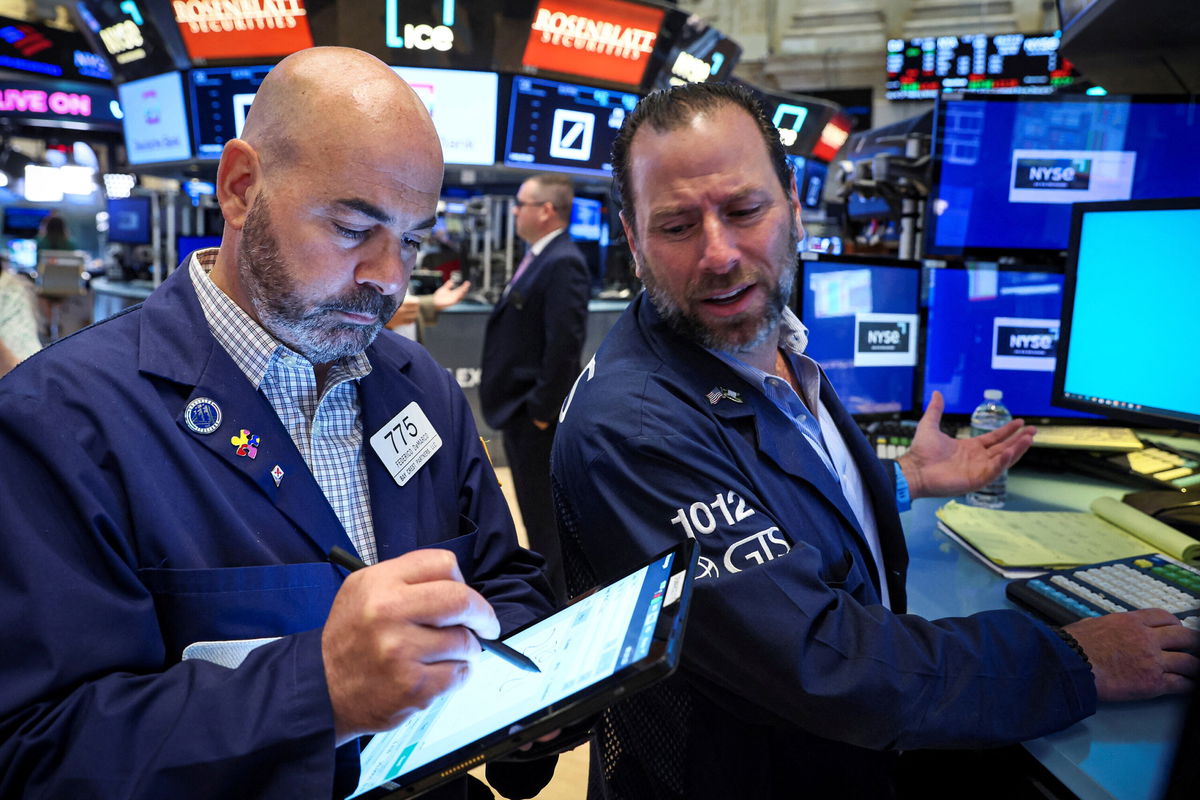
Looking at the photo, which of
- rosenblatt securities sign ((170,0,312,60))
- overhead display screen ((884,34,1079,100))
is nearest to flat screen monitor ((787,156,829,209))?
overhead display screen ((884,34,1079,100))

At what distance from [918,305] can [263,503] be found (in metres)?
1.67

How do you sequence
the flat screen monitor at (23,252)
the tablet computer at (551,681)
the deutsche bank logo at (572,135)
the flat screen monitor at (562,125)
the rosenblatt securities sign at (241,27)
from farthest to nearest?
1. the flat screen monitor at (23,252)
2. the deutsche bank logo at (572,135)
3. the flat screen monitor at (562,125)
4. the rosenblatt securities sign at (241,27)
5. the tablet computer at (551,681)

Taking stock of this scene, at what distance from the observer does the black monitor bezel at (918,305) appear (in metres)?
1.88

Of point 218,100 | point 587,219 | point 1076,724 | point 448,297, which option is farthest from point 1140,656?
point 587,219

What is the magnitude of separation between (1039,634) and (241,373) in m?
1.00

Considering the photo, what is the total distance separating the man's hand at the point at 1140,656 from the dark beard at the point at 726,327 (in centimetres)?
57

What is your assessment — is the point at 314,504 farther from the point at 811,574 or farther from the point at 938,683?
the point at 938,683

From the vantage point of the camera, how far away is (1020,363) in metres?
2.07

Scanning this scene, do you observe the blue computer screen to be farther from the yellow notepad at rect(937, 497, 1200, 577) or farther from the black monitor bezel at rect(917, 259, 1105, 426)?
the yellow notepad at rect(937, 497, 1200, 577)

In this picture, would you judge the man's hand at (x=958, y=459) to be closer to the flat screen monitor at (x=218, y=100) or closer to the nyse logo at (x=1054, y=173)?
the nyse logo at (x=1054, y=173)

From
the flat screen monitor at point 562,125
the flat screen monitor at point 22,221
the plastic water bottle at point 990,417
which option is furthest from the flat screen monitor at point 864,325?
the flat screen monitor at point 22,221

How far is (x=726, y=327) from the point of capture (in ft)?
4.05

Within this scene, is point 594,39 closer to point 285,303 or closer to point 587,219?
point 587,219

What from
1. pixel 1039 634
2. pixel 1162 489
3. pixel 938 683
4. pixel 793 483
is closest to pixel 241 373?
pixel 793 483
